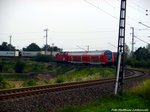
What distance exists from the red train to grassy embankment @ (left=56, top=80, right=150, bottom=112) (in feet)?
117

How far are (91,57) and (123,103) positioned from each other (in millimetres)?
43937

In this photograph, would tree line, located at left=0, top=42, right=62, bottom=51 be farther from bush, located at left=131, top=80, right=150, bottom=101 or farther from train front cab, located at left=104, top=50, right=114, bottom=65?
bush, located at left=131, top=80, right=150, bottom=101

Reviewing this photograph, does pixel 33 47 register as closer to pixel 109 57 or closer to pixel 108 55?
pixel 109 57

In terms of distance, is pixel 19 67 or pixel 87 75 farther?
pixel 19 67

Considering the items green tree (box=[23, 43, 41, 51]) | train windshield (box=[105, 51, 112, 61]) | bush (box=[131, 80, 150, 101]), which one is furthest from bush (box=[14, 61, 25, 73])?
green tree (box=[23, 43, 41, 51])

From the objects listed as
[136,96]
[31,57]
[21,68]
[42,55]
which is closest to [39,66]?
[21,68]

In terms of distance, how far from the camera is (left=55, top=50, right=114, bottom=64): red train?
62.0 metres

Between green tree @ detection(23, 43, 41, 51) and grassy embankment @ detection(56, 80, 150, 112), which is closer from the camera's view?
grassy embankment @ detection(56, 80, 150, 112)

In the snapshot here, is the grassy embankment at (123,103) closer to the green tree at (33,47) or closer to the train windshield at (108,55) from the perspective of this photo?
the train windshield at (108,55)

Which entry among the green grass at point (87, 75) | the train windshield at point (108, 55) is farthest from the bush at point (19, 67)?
the train windshield at point (108, 55)

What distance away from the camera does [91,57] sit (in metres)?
65.0

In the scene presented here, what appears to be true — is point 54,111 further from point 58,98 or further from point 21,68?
point 21,68

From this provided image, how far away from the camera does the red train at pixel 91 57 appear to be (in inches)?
2441

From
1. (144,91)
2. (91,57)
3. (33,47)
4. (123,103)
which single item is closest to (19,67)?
(91,57)
